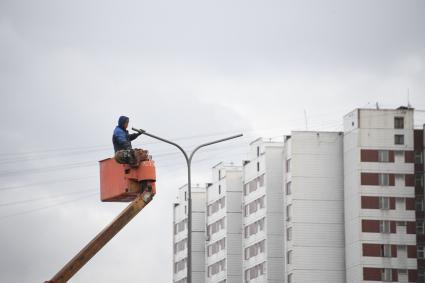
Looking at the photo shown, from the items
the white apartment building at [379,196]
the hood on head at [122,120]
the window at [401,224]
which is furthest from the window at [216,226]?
the hood on head at [122,120]

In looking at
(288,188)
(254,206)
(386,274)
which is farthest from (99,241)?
(254,206)

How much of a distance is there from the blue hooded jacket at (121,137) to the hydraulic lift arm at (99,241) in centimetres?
152

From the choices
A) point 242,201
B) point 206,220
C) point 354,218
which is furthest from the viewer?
point 206,220

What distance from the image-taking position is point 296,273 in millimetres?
143125

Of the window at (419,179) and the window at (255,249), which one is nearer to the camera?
the window at (419,179)

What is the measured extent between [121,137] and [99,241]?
2.98 meters

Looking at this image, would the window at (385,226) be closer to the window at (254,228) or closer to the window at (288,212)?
the window at (288,212)

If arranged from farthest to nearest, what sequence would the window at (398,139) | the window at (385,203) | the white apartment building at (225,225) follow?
the white apartment building at (225,225) < the window at (398,139) < the window at (385,203)

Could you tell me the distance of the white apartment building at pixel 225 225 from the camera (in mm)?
171250

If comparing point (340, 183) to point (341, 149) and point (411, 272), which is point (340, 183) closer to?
point (341, 149)

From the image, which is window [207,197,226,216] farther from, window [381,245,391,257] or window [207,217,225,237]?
window [381,245,391,257]

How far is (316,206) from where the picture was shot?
14538 cm

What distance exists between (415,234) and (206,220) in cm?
4615

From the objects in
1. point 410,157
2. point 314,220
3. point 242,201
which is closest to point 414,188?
point 410,157
